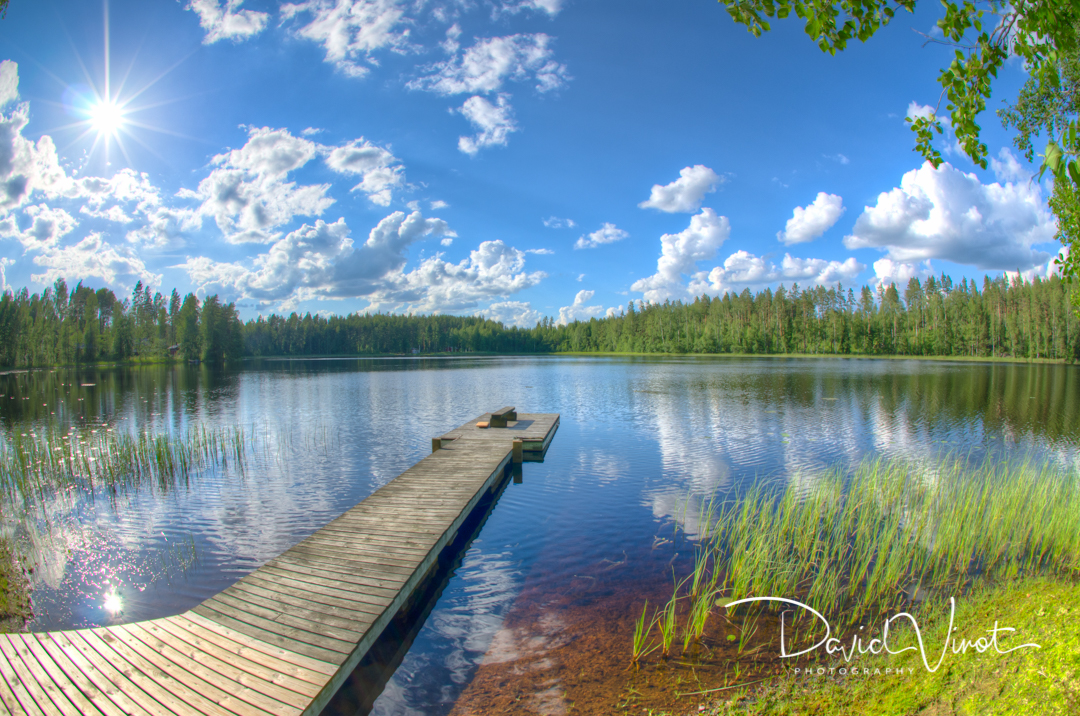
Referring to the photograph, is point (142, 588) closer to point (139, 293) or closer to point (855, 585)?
point (855, 585)

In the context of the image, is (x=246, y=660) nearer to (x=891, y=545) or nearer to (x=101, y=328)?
(x=891, y=545)

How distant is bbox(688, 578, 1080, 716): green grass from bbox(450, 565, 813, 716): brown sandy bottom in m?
0.44

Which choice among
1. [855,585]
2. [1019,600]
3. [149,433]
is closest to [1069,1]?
[1019,600]

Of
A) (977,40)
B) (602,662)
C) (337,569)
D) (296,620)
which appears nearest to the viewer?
(977,40)

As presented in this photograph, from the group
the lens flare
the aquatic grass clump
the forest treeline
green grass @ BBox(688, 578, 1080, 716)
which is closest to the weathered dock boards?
the lens flare

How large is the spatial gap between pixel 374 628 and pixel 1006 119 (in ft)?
92.4

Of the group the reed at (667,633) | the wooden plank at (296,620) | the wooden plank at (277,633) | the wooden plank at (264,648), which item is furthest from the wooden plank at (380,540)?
the reed at (667,633)

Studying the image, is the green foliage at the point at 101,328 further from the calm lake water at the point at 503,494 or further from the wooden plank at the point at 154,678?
the wooden plank at the point at 154,678

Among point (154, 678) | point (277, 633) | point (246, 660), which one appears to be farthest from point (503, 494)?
point (154, 678)

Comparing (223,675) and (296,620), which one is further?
(296,620)

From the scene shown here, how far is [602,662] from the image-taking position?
634 centimetres

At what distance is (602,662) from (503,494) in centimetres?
814

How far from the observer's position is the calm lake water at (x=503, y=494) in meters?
7.66

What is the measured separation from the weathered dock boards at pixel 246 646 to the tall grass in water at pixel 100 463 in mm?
10555
